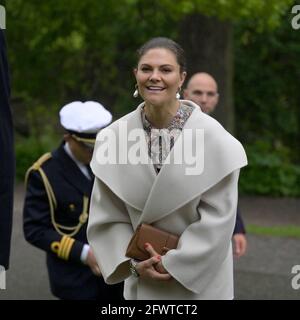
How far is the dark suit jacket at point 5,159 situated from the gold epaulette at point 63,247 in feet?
5.55

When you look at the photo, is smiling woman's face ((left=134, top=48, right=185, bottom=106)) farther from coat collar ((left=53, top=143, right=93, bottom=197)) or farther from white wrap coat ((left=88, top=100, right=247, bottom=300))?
coat collar ((left=53, top=143, right=93, bottom=197))

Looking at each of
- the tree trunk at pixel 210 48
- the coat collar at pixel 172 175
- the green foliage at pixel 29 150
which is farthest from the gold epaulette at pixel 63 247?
the green foliage at pixel 29 150

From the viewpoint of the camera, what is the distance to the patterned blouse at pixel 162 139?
11.2 feet

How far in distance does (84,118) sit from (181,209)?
1.46 m

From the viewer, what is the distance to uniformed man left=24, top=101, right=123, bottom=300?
4637mm

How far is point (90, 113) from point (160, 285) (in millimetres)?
1516

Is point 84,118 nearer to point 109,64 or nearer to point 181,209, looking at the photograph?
point 181,209

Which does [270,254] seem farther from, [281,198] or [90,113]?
[90,113]

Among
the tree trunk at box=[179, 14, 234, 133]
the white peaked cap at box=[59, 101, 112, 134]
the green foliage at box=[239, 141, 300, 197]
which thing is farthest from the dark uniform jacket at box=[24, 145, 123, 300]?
the tree trunk at box=[179, 14, 234, 133]

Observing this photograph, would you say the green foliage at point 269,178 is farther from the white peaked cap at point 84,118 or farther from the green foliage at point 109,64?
the white peaked cap at point 84,118

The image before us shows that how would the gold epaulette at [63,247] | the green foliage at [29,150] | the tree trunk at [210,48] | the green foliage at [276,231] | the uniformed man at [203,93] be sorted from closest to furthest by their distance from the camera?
the gold epaulette at [63,247]
the uniformed man at [203,93]
the green foliage at [276,231]
the tree trunk at [210,48]
the green foliage at [29,150]

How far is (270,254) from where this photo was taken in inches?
361

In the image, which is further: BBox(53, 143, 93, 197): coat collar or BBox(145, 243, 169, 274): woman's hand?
BBox(53, 143, 93, 197): coat collar

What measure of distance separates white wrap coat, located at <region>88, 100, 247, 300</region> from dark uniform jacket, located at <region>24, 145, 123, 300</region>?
1106 mm
